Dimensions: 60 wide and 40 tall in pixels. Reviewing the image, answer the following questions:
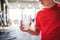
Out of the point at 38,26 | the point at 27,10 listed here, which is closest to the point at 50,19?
the point at 38,26

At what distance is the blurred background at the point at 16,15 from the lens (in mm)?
1810

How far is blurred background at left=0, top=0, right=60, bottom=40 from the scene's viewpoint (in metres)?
1.81

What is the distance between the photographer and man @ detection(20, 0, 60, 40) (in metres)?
1.72

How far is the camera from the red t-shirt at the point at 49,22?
171cm

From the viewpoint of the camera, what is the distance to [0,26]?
6.08 feet

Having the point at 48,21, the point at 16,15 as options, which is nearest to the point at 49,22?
the point at 48,21

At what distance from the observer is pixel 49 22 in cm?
175

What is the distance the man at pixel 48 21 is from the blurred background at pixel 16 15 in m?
0.06

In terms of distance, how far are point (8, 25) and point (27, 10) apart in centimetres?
34

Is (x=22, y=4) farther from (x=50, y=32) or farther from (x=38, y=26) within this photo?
(x=50, y=32)

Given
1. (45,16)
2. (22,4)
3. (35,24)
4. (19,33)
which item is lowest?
(19,33)

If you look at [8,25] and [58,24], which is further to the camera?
[8,25]

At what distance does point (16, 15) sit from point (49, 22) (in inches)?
18.1

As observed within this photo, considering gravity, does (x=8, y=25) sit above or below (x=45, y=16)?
below
